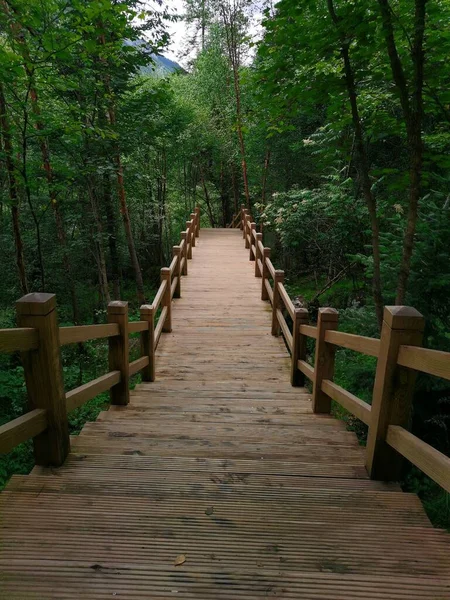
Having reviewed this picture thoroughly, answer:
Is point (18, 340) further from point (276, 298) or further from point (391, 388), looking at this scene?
point (276, 298)

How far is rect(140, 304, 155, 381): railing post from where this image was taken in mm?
4234

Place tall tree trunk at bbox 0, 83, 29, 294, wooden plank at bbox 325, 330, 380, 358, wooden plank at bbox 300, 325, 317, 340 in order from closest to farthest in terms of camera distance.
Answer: wooden plank at bbox 325, 330, 380, 358, wooden plank at bbox 300, 325, 317, 340, tall tree trunk at bbox 0, 83, 29, 294

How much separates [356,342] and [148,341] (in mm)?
2616

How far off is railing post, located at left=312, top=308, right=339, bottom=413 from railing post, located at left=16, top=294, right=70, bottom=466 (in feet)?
6.85

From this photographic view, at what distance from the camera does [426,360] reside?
160cm

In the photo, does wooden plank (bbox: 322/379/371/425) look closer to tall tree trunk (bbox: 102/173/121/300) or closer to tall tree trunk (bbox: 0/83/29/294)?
tall tree trunk (bbox: 0/83/29/294)

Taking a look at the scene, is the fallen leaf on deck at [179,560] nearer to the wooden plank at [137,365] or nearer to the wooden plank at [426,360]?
the wooden plank at [426,360]

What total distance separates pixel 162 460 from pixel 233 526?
0.73m

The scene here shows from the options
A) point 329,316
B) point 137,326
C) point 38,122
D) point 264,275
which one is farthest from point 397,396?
point 38,122

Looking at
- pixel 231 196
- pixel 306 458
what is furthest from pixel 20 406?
pixel 231 196

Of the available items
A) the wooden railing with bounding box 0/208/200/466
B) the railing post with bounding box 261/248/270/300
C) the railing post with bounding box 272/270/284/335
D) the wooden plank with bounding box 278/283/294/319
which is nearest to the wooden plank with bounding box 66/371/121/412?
the wooden railing with bounding box 0/208/200/466

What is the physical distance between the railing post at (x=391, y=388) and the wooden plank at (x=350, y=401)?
0.48 ft

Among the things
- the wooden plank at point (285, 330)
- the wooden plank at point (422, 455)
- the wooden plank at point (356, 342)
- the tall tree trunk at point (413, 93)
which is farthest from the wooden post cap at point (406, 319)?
the wooden plank at point (285, 330)

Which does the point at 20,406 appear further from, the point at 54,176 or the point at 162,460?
the point at 162,460
